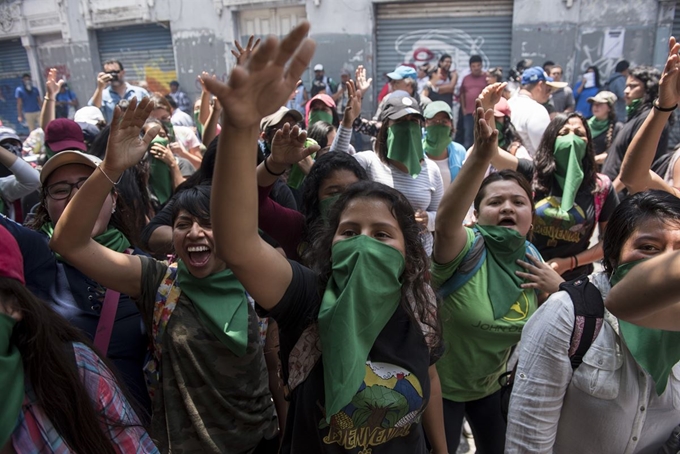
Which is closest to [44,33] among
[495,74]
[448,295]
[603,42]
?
[495,74]

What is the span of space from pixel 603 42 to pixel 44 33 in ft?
48.1

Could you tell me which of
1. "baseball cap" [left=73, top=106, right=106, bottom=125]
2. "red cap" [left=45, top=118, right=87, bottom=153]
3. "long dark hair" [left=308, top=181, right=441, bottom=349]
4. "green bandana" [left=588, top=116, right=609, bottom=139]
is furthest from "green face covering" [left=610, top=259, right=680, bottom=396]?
"baseball cap" [left=73, top=106, right=106, bottom=125]

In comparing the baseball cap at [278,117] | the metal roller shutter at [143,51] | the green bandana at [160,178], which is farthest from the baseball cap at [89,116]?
the metal roller shutter at [143,51]

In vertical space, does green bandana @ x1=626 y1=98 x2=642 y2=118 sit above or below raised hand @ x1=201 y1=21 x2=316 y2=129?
below

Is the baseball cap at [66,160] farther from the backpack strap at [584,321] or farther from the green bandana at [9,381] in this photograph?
the backpack strap at [584,321]

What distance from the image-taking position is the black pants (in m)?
2.29

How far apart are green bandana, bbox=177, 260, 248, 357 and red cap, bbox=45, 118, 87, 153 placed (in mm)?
2004

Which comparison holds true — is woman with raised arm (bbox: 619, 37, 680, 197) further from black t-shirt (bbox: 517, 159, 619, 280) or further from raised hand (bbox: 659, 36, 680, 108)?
black t-shirt (bbox: 517, 159, 619, 280)

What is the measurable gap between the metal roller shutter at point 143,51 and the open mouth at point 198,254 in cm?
1282

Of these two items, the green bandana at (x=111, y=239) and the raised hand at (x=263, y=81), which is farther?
the green bandana at (x=111, y=239)

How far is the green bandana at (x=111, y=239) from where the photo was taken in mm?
2146

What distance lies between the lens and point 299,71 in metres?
1.15

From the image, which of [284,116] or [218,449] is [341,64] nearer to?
[284,116]

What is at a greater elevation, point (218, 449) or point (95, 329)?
point (95, 329)
